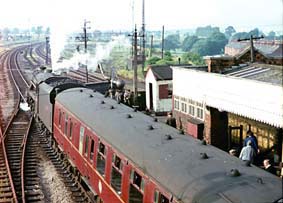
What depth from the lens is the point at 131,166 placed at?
8.56 meters

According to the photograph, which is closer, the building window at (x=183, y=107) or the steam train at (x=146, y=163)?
the steam train at (x=146, y=163)

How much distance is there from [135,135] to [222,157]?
2.42m

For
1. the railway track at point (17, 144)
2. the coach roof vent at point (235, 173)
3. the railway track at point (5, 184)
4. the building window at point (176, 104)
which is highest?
the coach roof vent at point (235, 173)

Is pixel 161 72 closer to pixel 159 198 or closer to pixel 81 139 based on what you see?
pixel 81 139

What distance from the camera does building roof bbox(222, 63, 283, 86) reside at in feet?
43.5

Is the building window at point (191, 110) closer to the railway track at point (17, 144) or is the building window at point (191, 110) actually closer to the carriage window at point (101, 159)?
the railway track at point (17, 144)

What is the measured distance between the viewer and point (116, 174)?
9555mm

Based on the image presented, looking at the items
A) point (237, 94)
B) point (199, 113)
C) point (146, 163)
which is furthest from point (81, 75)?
point (146, 163)

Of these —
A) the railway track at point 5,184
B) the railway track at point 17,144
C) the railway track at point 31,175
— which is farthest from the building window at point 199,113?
the railway track at point 5,184

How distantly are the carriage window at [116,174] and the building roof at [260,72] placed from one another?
5.23m

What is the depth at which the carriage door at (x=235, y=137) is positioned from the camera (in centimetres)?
1526

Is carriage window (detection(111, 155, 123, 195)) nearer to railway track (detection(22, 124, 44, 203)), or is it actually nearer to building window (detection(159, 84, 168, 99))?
railway track (detection(22, 124, 44, 203))

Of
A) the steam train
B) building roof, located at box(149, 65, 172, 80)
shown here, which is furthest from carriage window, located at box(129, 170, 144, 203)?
building roof, located at box(149, 65, 172, 80)

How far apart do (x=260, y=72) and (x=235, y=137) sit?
8.23 feet
